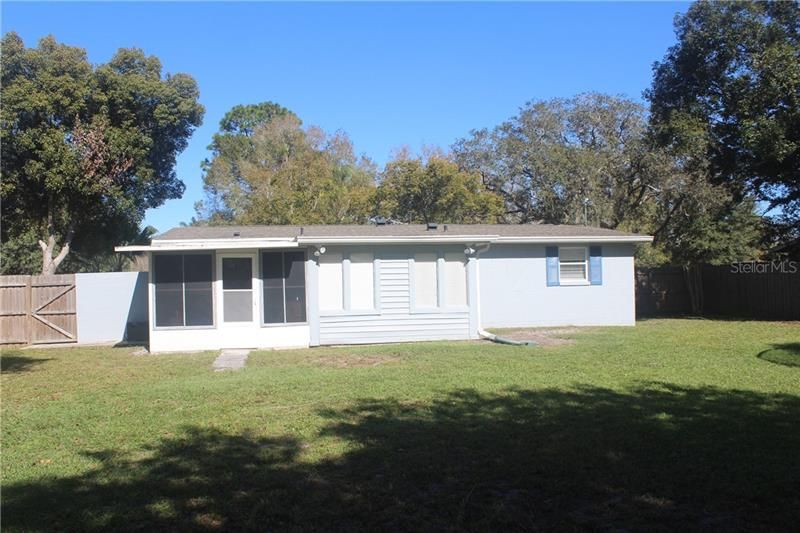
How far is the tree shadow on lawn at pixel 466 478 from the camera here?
163 inches

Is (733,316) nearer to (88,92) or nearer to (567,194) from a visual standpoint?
(567,194)

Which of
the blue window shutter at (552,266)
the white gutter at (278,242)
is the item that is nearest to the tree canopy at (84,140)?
the white gutter at (278,242)

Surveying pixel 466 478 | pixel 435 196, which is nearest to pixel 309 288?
pixel 466 478

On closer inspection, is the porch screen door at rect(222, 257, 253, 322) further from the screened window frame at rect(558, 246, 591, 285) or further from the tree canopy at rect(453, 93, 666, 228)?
the tree canopy at rect(453, 93, 666, 228)

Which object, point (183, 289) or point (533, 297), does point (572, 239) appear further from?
point (183, 289)

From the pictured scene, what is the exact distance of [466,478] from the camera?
4926 millimetres

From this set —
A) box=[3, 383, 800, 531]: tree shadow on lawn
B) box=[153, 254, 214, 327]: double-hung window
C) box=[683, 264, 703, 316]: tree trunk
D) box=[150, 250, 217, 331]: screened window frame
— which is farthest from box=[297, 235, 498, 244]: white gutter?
box=[683, 264, 703, 316]: tree trunk

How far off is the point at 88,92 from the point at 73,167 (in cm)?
263

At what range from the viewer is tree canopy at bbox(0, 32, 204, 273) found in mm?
19297

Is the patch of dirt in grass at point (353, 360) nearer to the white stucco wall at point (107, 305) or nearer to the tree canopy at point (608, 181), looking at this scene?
the white stucco wall at point (107, 305)

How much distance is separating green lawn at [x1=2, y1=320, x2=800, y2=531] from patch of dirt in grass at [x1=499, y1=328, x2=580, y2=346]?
292cm

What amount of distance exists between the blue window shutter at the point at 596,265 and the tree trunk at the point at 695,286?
19.8 ft

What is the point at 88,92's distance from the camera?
2023 cm

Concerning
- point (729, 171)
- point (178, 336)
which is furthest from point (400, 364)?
point (729, 171)
